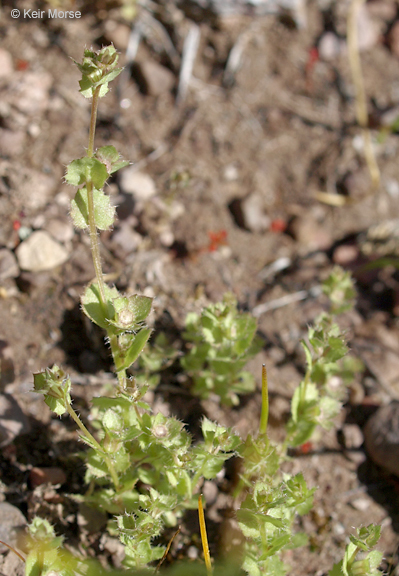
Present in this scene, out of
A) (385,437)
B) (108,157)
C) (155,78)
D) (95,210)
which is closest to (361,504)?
(385,437)

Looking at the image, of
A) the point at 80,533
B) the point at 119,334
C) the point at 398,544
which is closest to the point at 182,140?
the point at 119,334

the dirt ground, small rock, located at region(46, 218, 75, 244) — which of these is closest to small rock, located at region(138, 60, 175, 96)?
the dirt ground

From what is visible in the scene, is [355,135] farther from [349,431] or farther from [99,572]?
[99,572]

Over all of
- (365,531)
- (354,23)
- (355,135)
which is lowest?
(365,531)

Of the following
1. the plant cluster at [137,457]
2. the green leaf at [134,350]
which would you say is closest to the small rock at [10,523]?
the plant cluster at [137,457]

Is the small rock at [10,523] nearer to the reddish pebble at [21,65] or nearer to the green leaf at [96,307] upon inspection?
the green leaf at [96,307]

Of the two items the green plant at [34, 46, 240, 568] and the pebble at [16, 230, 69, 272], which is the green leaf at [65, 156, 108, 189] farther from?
the pebble at [16, 230, 69, 272]

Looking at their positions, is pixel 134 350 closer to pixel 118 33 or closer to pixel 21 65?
pixel 21 65
